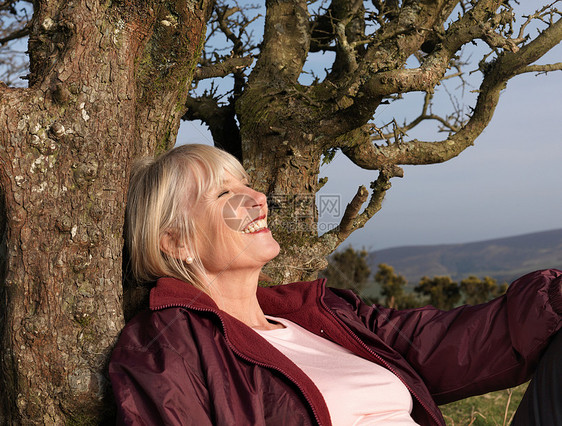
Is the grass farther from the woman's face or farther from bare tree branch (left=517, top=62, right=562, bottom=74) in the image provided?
the woman's face

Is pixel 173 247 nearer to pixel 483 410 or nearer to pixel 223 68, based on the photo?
pixel 223 68

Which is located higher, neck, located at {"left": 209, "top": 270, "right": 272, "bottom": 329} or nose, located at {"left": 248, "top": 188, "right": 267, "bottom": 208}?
nose, located at {"left": 248, "top": 188, "right": 267, "bottom": 208}

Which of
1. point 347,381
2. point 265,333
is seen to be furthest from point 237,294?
point 347,381

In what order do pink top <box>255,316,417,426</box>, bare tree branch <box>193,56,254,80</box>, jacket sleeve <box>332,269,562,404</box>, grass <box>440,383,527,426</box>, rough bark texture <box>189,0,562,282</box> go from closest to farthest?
pink top <box>255,316,417,426</box>
jacket sleeve <box>332,269,562,404</box>
rough bark texture <box>189,0,562,282</box>
bare tree branch <box>193,56,254,80</box>
grass <box>440,383,527,426</box>

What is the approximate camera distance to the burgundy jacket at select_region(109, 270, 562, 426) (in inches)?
65.1

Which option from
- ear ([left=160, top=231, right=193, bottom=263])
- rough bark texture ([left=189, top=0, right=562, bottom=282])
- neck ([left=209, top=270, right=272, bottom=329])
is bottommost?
neck ([left=209, top=270, right=272, bottom=329])

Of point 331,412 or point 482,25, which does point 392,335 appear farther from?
point 482,25

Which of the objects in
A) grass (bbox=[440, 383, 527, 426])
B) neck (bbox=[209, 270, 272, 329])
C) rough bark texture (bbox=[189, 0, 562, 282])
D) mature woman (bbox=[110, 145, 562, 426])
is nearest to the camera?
mature woman (bbox=[110, 145, 562, 426])

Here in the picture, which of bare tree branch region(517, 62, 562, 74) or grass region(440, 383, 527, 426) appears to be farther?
grass region(440, 383, 527, 426)

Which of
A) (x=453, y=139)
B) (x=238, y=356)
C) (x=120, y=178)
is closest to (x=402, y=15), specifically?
(x=453, y=139)

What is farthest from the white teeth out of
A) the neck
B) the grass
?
the grass

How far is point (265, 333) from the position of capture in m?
2.15

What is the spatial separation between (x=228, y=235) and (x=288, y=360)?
535 mm

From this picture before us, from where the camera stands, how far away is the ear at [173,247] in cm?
217
